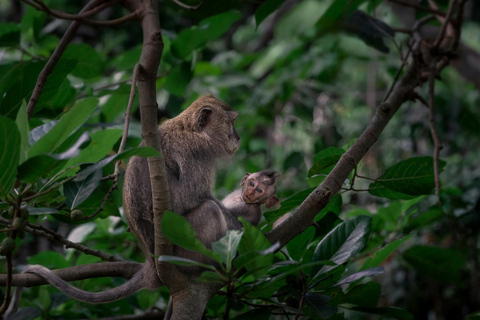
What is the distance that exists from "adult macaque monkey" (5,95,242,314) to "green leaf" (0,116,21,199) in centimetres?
57

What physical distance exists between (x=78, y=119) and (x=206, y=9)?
106 centimetres

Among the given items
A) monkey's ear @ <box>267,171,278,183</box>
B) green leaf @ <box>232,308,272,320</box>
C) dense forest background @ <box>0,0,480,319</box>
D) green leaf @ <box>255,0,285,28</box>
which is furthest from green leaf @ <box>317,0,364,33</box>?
green leaf @ <box>232,308,272,320</box>

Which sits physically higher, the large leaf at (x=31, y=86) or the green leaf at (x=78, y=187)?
the large leaf at (x=31, y=86)

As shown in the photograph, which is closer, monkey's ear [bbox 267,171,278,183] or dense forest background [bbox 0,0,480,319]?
dense forest background [bbox 0,0,480,319]

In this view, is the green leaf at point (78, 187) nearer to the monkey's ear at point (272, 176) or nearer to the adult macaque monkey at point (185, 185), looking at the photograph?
the adult macaque monkey at point (185, 185)

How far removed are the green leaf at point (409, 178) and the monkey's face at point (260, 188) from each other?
0.68 meters

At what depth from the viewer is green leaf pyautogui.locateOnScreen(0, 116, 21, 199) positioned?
1352 mm

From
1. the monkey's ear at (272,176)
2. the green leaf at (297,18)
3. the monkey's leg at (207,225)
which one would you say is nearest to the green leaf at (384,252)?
the monkey's leg at (207,225)

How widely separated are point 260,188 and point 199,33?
103cm

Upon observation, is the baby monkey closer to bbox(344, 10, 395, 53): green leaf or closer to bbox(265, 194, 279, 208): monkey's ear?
bbox(265, 194, 279, 208): monkey's ear

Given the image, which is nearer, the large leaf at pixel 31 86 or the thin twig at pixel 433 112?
the large leaf at pixel 31 86

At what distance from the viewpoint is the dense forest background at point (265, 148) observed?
5.99ft

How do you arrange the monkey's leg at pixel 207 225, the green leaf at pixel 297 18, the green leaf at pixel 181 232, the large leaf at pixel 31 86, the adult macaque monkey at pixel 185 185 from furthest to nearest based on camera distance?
1. the green leaf at pixel 297 18
2. the monkey's leg at pixel 207 225
3. the adult macaque monkey at pixel 185 185
4. the large leaf at pixel 31 86
5. the green leaf at pixel 181 232

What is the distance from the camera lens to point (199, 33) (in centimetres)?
294
